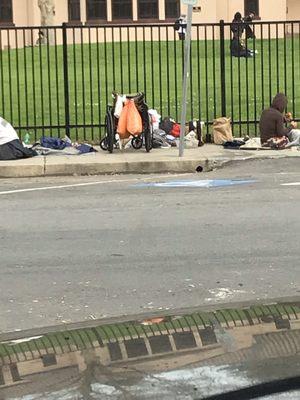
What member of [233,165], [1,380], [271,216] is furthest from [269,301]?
[233,165]

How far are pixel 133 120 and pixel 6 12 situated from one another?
32879mm

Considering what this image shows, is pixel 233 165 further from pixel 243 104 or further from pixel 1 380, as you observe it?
pixel 1 380

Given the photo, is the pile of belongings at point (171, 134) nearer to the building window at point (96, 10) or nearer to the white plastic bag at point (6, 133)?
the white plastic bag at point (6, 133)

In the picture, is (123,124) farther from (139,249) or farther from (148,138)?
(139,249)

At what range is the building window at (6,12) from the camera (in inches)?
1791

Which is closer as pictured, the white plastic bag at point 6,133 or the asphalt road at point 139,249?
the asphalt road at point 139,249

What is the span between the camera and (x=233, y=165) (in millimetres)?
13969

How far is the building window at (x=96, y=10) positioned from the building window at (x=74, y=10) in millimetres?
485

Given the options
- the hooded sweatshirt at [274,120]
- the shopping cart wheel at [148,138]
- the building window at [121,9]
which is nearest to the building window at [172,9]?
the building window at [121,9]

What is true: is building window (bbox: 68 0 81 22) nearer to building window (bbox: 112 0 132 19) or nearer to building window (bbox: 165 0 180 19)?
building window (bbox: 112 0 132 19)

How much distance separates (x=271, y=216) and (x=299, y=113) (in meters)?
9.37

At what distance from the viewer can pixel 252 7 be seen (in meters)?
47.0

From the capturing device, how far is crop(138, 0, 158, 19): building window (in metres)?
45.1

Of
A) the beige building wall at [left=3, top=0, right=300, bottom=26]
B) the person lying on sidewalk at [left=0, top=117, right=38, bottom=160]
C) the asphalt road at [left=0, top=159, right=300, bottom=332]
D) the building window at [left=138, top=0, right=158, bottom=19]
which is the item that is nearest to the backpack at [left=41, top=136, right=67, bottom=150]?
the person lying on sidewalk at [left=0, top=117, right=38, bottom=160]
